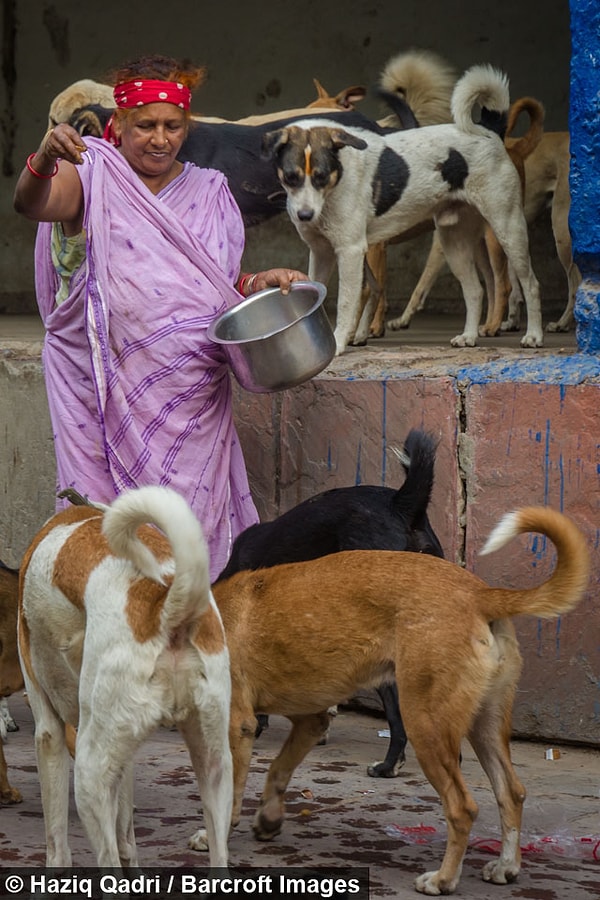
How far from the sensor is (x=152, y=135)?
471 centimetres

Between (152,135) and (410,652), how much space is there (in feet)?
6.64

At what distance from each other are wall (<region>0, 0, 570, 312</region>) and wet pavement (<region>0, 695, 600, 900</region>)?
244 inches

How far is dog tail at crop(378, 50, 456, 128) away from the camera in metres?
8.45

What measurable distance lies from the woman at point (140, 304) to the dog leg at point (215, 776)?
1631 millimetres

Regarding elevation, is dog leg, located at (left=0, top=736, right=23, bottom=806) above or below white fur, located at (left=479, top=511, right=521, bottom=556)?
below

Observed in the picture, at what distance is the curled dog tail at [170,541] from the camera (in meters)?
3.04

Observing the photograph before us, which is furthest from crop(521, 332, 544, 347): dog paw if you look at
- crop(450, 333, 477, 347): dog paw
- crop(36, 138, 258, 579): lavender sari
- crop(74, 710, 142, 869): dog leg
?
crop(74, 710, 142, 869): dog leg

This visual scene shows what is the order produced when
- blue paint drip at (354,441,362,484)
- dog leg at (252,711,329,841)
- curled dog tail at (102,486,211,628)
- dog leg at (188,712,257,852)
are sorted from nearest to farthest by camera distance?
curled dog tail at (102,486,211,628) → dog leg at (188,712,257,852) → dog leg at (252,711,329,841) → blue paint drip at (354,441,362,484)

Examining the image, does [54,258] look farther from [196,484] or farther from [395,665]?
[395,665]

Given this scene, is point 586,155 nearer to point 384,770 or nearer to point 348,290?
point 348,290

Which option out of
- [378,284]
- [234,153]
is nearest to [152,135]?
[234,153]

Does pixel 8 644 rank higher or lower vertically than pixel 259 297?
lower

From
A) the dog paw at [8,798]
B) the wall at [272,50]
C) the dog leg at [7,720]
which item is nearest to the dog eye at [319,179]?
the dog leg at [7,720]

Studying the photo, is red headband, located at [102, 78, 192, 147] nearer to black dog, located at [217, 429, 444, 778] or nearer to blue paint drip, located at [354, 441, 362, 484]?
black dog, located at [217, 429, 444, 778]
